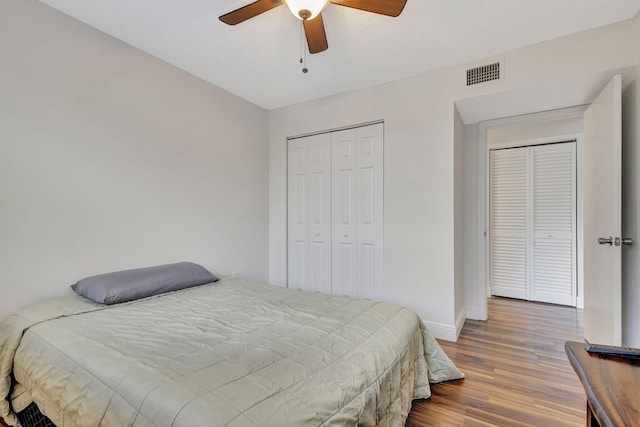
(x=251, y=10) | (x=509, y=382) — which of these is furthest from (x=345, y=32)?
(x=509, y=382)

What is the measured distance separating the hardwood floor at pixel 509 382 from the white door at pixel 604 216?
399 mm

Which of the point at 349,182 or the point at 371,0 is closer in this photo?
the point at 371,0

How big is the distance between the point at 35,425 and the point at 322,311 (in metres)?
1.50

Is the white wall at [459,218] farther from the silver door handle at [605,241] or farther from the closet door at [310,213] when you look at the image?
the closet door at [310,213]

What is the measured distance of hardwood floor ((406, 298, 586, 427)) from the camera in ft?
5.30

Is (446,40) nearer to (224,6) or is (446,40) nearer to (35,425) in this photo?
(224,6)

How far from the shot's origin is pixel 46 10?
189cm

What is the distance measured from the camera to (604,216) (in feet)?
6.94

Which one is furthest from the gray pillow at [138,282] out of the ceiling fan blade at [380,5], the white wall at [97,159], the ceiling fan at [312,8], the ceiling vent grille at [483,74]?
the ceiling vent grille at [483,74]

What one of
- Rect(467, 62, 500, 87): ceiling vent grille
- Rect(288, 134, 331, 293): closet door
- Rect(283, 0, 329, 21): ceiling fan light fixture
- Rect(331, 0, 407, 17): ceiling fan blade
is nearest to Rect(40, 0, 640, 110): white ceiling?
Result: Rect(467, 62, 500, 87): ceiling vent grille

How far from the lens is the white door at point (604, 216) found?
195cm

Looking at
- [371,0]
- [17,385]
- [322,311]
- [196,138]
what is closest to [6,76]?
[196,138]

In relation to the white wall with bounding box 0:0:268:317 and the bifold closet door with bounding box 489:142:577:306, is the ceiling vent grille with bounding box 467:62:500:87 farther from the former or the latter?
the white wall with bounding box 0:0:268:317

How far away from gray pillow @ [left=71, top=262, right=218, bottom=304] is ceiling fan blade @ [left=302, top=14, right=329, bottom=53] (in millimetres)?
1908
